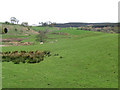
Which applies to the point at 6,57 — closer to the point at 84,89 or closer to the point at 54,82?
the point at 54,82

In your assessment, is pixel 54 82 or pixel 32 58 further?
pixel 32 58

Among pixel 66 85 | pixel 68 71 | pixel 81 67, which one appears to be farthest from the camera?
pixel 81 67

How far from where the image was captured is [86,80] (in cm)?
1844

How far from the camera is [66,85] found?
16.5 meters

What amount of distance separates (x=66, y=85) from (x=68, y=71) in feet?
20.1

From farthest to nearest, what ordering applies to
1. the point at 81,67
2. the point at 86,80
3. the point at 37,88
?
the point at 81,67 < the point at 86,80 < the point at 37,88

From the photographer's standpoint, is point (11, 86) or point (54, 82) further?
point (54, 82)

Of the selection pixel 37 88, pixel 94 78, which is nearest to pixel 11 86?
pixel 37 88

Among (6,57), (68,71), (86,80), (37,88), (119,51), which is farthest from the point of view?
(6,57)

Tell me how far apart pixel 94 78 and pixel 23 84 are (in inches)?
335

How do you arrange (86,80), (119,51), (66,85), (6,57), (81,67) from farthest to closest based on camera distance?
(6,57) < (119,51) < (81,67) < (86,80) < (66,85)

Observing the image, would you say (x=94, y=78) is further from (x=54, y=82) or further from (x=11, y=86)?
(x=11, y=86)

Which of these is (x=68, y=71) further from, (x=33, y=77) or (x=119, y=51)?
(x=119, y=51)

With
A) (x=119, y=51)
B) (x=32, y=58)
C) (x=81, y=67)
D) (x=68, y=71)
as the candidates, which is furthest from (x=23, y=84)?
(x=119, y=51)
